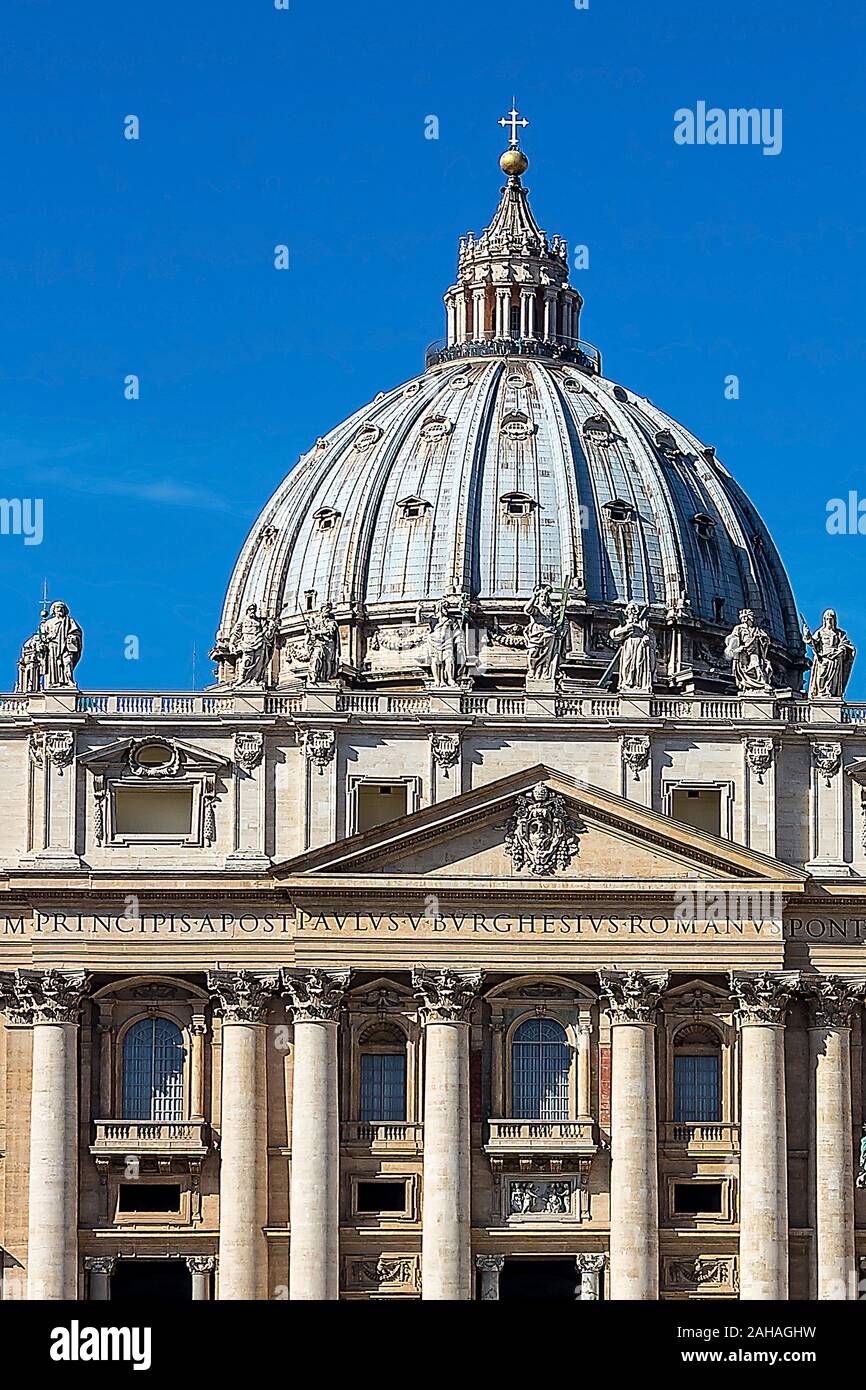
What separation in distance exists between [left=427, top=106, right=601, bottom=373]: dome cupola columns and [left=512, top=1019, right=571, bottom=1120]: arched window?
53.1 meters

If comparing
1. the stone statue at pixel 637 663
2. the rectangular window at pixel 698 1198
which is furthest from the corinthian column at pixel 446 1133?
the stone statue at pixel 637 663

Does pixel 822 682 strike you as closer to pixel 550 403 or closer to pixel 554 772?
pixel 554 772

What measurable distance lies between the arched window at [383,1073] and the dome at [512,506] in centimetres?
3239

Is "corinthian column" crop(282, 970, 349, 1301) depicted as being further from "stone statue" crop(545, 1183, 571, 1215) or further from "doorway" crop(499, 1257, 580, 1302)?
"stone statue" crop(545, 1183, 571, 1215)

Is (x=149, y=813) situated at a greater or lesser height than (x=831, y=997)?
greater

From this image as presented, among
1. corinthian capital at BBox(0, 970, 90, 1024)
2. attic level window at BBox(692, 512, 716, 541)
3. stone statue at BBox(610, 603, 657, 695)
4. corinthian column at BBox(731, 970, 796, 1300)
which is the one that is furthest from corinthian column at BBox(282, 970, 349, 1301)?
attic level window at BBox(692, 512, 716, 541)

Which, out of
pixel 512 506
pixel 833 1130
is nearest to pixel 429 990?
pixel 833 1130

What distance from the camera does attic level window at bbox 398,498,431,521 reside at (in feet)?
387

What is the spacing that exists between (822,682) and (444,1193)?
57.5 feet

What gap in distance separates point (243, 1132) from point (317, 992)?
4.06m

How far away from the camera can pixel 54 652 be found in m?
78.5

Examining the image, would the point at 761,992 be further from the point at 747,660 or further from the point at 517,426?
the point at 517,426

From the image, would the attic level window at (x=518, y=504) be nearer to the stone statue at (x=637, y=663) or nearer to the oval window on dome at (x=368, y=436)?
the oval window on dome at (x=368, y=436)
